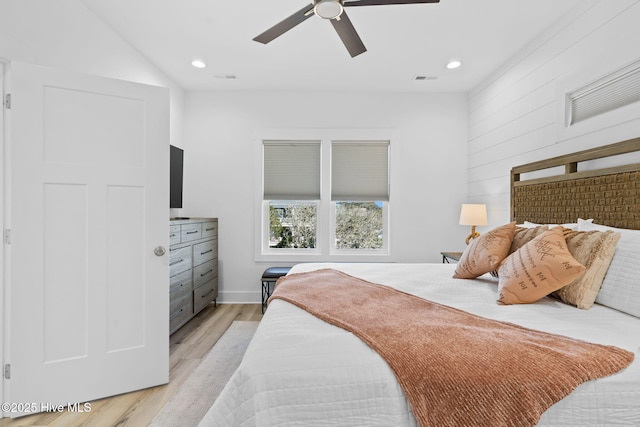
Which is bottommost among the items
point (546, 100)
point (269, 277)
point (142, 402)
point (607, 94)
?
point (142, 402)

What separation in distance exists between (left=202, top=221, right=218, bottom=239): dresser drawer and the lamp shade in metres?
2.80

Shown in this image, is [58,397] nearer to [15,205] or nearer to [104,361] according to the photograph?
[104,361]

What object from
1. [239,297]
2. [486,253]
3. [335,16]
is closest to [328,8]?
[335,16]

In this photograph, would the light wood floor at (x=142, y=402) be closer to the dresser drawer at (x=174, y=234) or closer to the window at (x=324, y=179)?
the dresser drawer at (x=174, y=234)

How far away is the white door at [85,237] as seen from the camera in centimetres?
183

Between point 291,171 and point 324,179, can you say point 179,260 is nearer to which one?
point 291,171

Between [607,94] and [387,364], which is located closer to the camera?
[387,364]

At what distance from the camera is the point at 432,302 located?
1577mm

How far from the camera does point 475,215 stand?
336 cm

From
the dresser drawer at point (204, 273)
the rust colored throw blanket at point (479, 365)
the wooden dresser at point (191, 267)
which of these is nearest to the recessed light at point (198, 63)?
the wooden dresser at point (191, 267)

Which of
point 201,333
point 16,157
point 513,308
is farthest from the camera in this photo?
point 201,333

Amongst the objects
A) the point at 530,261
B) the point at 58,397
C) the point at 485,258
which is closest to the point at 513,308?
the point at 530,261

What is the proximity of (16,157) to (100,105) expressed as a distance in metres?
0.53

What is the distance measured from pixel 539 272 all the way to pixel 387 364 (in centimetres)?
107
